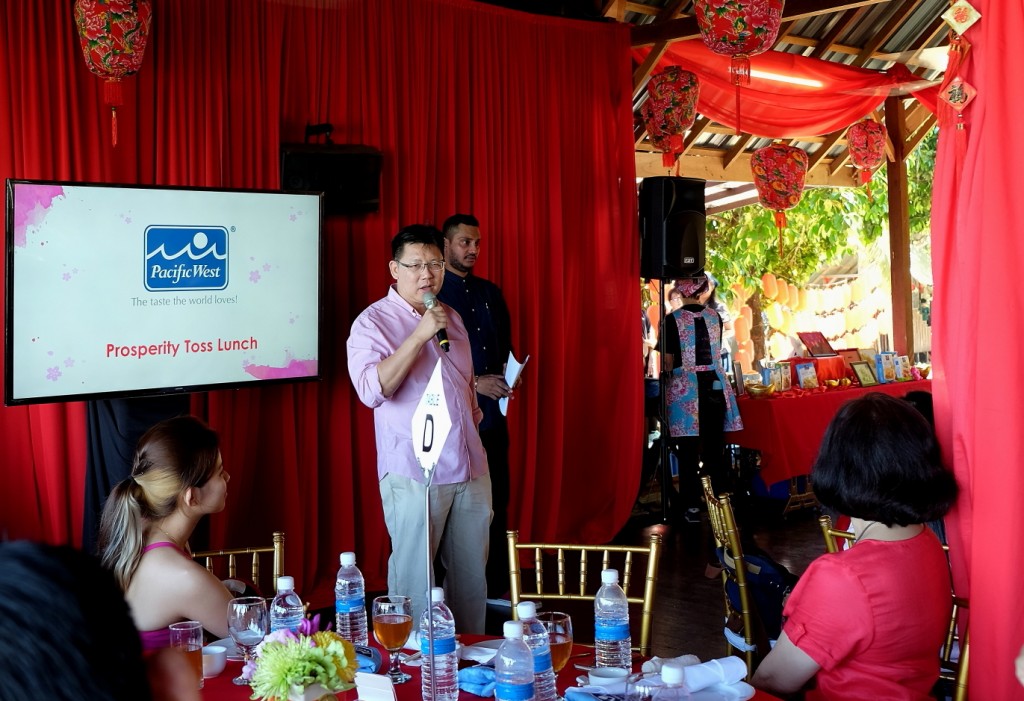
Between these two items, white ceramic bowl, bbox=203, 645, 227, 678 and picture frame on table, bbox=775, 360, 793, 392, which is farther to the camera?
picture frame on table, bbox=775, 360, 793, 392

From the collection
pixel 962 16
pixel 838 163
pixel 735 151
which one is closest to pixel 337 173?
pixel 962 16

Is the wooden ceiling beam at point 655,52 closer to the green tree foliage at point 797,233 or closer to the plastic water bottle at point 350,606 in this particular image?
the plastic water bottle at point 350,606

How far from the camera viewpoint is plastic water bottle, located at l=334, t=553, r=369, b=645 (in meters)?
2.03

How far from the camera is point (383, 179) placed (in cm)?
470

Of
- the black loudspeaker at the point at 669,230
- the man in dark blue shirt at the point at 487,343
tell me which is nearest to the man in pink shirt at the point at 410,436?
the man in dark blue shirt at the point at 487,343

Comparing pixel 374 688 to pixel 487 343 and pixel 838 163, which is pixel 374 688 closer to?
pixel 487 343

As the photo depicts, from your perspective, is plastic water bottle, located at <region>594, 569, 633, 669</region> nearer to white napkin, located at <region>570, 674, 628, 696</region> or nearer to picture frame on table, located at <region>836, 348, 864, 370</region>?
white napkin, located at <region>570, 674, 628, 696</region>

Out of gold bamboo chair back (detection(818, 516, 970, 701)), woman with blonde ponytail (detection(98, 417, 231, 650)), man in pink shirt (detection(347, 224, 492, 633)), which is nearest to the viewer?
gold bamboo chair back (detection(818, 516, 970, 701))

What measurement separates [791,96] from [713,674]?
6.17 meters

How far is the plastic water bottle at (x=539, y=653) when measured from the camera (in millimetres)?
1675

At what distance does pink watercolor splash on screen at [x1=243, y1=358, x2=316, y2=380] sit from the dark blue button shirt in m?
0.64

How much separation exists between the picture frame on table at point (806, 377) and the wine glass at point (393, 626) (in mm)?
5681

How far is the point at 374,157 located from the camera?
4.42 metres

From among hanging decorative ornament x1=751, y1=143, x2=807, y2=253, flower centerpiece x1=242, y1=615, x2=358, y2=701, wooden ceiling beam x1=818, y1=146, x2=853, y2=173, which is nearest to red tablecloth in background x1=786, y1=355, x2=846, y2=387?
hanging decorative ornament x1=751, y1=143, x2=807, y2=253
